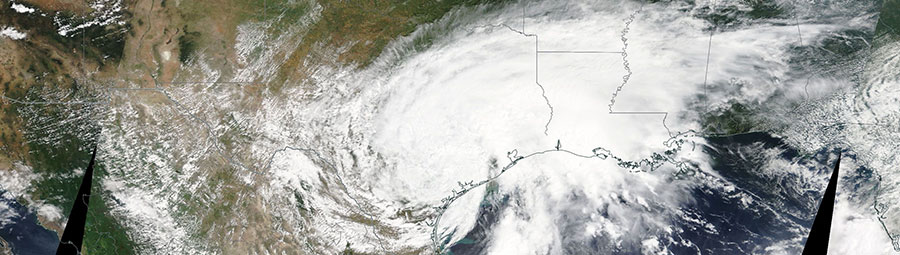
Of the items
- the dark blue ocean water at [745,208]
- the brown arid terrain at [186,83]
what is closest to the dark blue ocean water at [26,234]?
the brown arid terrain at [186,83]

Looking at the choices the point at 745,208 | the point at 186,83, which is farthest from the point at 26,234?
the point at 745,208

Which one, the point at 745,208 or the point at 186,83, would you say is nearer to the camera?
the point at 745,208

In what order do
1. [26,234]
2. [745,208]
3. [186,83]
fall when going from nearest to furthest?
[745,208] → [186,83] → [26,234]

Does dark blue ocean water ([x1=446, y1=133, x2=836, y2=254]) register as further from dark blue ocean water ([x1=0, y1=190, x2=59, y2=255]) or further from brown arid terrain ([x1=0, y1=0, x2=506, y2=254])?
dark blue ocean water ([x1=0, y1=190, x2=59, y2=255])

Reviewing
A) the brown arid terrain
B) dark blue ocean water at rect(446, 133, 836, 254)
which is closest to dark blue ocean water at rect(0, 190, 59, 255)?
the brown arid terrain

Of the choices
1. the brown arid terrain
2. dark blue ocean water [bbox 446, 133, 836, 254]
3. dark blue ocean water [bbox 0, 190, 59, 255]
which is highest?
the brown arid terrain

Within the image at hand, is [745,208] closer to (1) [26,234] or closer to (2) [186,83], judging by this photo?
(2) [186,83]

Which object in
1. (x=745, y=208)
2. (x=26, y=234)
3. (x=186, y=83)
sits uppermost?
(x=186, y=83)

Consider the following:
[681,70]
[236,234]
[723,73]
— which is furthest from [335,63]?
[723,73]

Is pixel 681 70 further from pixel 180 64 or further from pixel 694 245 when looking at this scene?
pixel 180 64

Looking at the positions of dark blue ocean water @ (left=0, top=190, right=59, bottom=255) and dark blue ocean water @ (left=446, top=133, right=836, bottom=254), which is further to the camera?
dark blue ocean water @ (left=0, top=190, right=59, bottom=255)
